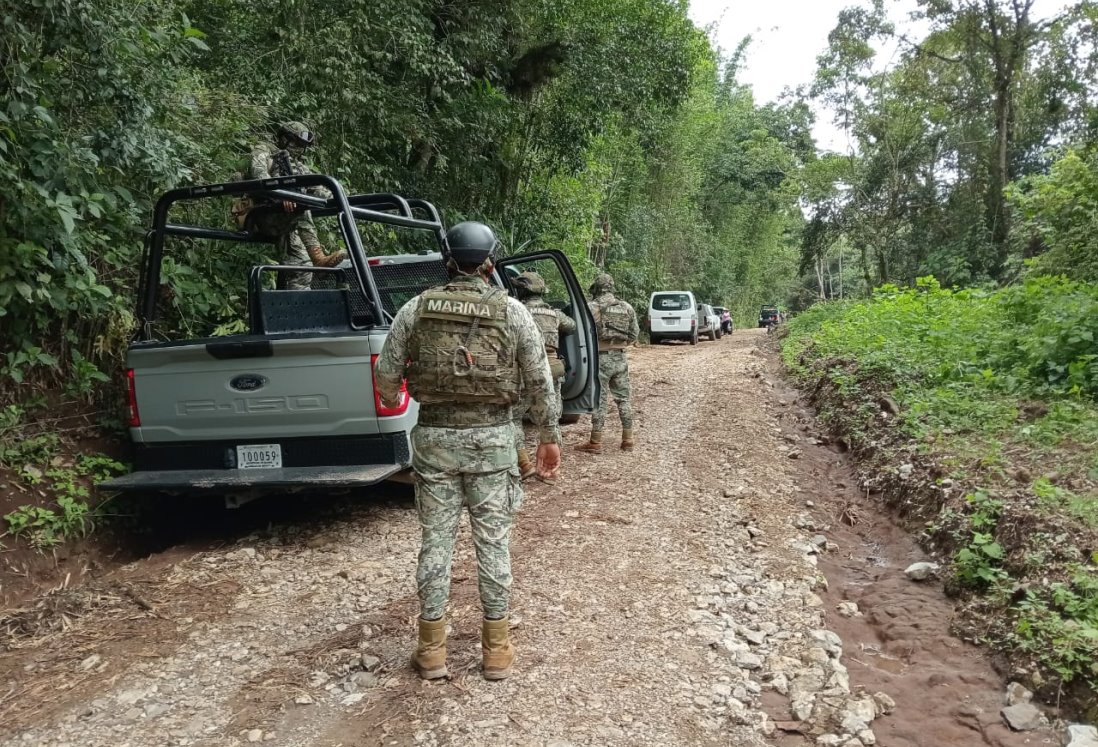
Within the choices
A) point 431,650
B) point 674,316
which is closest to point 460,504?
point 431,650

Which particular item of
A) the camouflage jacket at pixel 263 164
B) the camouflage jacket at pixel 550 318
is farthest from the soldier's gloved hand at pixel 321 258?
the camouflage jacket at pixel 550 318

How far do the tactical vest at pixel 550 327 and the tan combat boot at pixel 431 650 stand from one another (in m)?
3.24

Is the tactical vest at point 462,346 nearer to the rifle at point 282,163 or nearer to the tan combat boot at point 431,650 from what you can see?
the tan combat boot at point 431,650

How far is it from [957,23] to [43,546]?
22.0 metres

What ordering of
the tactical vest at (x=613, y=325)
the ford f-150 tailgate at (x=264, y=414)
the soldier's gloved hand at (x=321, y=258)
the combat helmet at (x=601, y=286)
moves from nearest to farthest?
the ford f-150 tailgate at (x=264, y=414) < the soldier's gloved hand at (x=321, y=258) < the tactical vest at (x=613, y=325) < the combat helmet at (x=601, y=286)

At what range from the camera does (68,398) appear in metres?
4.82

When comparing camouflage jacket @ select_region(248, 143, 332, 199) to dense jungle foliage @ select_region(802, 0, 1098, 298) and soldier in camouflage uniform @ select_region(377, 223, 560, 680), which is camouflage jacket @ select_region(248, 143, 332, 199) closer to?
soldier in camouflage uniform @ select_region(377, 223, 560, 680)

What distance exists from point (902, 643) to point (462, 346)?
268 cm

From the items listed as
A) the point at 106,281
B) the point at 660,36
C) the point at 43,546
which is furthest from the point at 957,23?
the point at 43,546

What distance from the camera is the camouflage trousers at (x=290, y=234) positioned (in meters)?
5.52

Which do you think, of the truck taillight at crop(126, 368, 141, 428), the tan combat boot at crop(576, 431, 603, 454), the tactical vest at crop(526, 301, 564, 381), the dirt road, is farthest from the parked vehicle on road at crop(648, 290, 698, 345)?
the truck taillight at crop(126, 368, 141, 428)

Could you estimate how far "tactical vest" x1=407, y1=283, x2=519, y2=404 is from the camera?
286 cm

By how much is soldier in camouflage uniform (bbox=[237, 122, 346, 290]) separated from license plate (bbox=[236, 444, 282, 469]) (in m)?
1.92

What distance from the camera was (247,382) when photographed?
13.7ft
